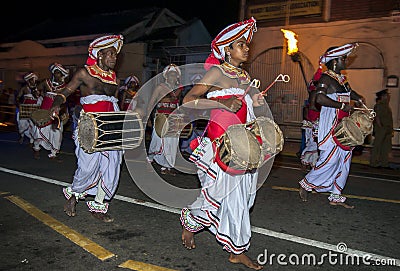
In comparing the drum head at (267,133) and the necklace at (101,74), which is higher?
the necklace at (101,74)

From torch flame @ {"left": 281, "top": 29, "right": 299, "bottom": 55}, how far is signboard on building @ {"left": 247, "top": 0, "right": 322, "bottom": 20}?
1146 millimetres

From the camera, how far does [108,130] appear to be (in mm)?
4754

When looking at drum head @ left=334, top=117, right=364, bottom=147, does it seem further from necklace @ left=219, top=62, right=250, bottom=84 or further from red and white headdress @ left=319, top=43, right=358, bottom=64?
necklace @ left=219, top=62, right=250, bottom=84

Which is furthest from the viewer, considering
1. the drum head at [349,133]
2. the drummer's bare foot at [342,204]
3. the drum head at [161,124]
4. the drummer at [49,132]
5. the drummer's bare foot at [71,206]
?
the drummer at [49,132]

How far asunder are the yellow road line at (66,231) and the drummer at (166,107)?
324cm

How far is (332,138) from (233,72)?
2717 millimetres

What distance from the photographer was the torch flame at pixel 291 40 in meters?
15.9

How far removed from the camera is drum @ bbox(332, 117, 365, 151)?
5.78 m

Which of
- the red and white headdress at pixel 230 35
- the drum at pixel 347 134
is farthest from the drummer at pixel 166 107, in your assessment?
the red and white headdress at pixel 230 35

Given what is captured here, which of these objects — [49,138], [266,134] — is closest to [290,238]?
[266,134]

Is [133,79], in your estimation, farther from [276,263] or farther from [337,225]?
[276,263]

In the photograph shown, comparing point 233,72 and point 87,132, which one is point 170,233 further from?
point 233,72

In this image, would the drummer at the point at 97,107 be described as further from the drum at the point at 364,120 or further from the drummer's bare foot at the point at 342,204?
the drum at the point at 364,120

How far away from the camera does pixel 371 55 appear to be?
15.1 m
